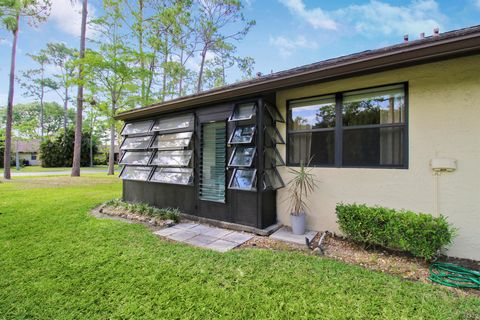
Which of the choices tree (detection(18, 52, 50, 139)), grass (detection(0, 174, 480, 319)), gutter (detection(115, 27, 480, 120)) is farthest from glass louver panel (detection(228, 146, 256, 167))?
tree (detection(18, 52, 50, 139))

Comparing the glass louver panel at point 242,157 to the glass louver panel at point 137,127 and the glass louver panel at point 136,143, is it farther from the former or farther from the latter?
the glass louver panel at point 137,127

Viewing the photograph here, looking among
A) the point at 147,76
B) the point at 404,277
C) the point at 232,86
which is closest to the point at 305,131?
the point at 232,86

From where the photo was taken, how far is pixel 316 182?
4.46 metres

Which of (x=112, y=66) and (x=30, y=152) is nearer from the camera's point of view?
(x=112, y=66)

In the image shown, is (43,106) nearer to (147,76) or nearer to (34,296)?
(147,76)

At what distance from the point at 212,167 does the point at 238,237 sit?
1.83m

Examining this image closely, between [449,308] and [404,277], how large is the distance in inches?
24.8

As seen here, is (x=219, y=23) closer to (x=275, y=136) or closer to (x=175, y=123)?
(x=175, y=123)

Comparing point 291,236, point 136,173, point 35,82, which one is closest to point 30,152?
point 35,82

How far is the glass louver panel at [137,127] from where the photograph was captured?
671 centimetres

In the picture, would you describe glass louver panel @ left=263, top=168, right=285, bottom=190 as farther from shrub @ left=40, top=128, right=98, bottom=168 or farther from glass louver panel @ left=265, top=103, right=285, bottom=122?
shrub @ left=40, top=128, right=98, bottom=168

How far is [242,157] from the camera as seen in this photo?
15.7 feet

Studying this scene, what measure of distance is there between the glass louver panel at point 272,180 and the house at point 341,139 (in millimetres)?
31

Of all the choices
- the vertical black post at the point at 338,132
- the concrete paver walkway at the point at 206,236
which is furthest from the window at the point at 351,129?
the concrete paver walkway at the point at 206,236
